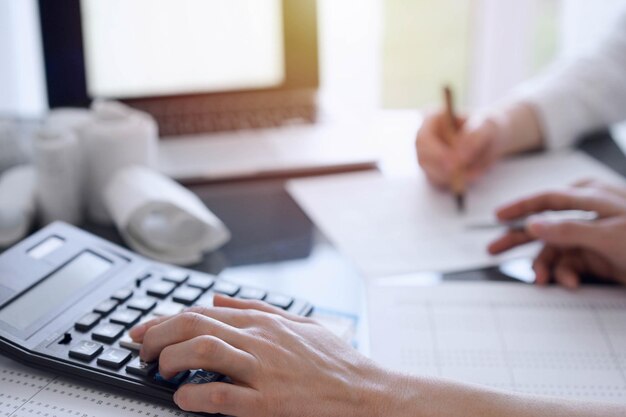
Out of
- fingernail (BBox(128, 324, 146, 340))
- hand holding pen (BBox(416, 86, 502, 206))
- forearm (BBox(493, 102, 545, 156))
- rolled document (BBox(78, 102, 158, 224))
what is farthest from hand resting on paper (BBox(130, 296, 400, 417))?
forearm (BBox(493, 102, 545, 156))

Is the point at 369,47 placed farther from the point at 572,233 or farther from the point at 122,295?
the point at 122,295

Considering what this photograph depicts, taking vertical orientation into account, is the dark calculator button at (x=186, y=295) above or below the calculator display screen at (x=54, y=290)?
below

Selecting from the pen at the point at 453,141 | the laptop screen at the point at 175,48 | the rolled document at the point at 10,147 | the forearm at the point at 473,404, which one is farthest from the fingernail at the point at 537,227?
the rolled document at the point at 10,147

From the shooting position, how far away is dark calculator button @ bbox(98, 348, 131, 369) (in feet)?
1.81

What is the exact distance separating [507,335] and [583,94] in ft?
1.95

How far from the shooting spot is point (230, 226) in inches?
36.4

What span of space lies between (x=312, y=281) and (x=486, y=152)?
416 millimetres

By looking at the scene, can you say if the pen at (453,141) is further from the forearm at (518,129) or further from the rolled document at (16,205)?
the rolled document at (16,205)

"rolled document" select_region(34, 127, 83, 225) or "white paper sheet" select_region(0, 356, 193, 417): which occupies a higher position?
"rolled document" select_region(34, 127, 83, 225)

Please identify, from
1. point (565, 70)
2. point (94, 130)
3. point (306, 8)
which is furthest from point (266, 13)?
point (565, 70)

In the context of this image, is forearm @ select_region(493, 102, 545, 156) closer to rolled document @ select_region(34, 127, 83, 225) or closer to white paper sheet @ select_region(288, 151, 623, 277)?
white paper sheet @ select_region(288, 151, 623, 277)

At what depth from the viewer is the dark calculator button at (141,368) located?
1.78 ft

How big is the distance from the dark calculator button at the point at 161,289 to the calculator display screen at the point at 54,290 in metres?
0.06

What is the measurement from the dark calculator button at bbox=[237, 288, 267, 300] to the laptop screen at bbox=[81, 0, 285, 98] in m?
0.57
